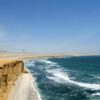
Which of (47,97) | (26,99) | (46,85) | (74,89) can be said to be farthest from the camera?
(46,85)

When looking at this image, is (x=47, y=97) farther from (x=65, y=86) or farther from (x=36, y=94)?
(x=65, y=86)

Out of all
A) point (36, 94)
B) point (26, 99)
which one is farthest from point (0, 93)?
point (36, 94)

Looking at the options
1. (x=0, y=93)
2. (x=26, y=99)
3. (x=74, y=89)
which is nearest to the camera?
(x=0, y=93)

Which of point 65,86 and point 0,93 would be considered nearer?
point 0,93

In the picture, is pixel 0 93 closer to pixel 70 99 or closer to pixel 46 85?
pixel 70 99

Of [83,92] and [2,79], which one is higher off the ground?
[2,79]

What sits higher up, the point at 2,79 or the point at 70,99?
the point at 2,79

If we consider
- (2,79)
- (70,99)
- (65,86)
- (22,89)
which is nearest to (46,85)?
(65,86)

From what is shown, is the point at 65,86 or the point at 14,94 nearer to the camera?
the point at 14,94

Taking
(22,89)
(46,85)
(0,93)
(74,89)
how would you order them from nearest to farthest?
(0,93)
(22,89)
(74,89)
(46,85)
